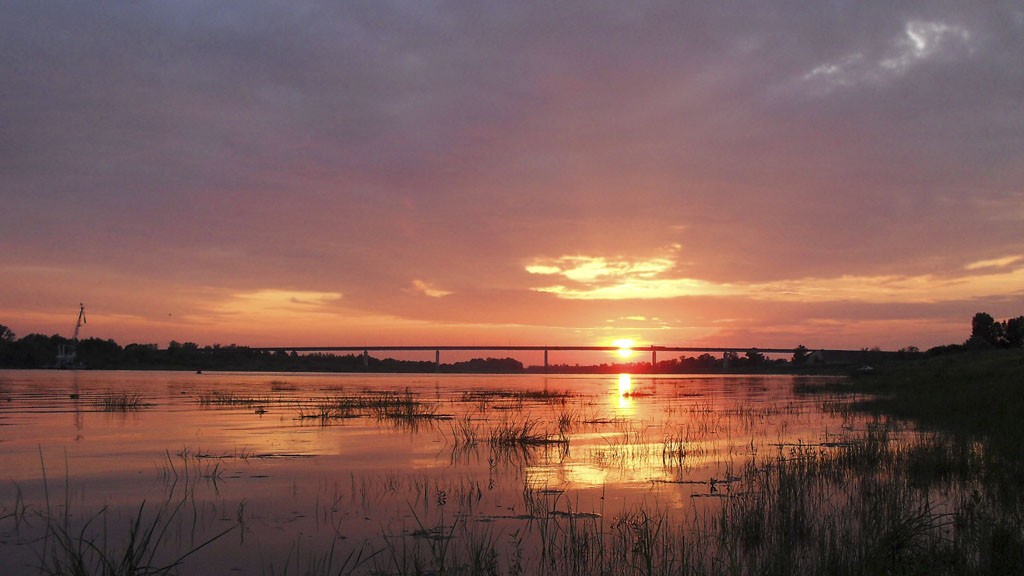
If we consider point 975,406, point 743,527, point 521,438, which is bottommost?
point 521,438

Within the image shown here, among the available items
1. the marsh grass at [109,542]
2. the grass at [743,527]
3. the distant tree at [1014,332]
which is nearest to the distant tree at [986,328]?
the distant tree at [1014,332]

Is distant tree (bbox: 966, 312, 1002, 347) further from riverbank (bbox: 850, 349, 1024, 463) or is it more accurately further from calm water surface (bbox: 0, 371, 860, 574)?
calm water surface (bbox: 0, 371, 860, 574)

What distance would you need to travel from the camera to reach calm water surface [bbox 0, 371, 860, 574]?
35.0 ft

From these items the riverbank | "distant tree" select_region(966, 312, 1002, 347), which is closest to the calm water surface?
the riverbank

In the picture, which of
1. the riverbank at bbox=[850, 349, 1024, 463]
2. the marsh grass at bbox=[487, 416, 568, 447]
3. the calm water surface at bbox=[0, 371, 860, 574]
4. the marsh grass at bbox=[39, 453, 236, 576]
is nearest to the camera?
the marsh grass at bbox=[39, 453, 236, 576]

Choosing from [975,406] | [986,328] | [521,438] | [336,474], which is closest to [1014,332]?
[986,328]

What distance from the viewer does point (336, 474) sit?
15.7 meters

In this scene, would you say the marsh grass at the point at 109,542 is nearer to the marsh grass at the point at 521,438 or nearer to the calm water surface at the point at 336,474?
the calm water surface at the point at 336,474

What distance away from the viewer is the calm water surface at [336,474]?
10656mm

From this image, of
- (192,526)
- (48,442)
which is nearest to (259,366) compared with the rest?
(48,442)

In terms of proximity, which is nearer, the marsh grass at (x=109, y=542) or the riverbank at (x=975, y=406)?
the marsh grass at (x=109, y=542)

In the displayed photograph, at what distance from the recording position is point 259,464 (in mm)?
16891

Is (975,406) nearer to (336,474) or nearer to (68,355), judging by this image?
(336,474)

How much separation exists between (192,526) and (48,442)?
12.9 m
